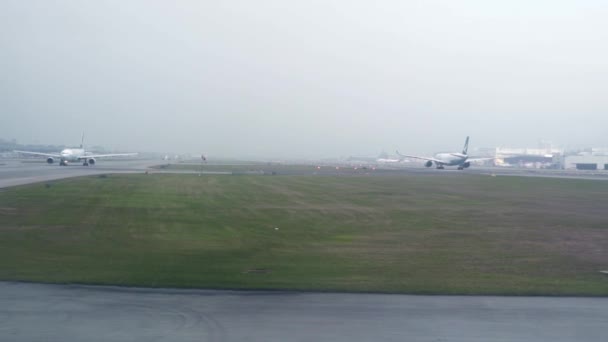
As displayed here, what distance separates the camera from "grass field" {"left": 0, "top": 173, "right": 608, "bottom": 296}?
13492mm

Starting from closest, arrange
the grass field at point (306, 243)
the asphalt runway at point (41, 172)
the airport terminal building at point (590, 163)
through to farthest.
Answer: the grass field at point (306, 243) < the asphalt runway at point (41, 172) < the airport terminal building at point (590, 163)

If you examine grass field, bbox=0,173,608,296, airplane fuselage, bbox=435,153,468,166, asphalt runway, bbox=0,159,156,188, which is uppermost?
airplane fuselage, bbox=435,153,468,166

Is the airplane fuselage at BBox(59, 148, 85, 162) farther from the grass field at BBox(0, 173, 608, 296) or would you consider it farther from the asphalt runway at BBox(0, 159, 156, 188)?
the grass field at BBox(0, 173, 608, 296)

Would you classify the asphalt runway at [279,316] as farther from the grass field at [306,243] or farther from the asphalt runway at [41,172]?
the asphalt runway at [41,172]

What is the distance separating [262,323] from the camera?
32.4 ft

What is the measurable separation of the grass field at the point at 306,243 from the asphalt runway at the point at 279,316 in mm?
868

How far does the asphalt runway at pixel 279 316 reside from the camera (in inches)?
362

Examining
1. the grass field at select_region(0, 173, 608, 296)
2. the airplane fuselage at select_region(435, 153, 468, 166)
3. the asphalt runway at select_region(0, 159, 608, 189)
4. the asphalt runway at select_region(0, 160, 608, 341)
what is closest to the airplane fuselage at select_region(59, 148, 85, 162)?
the asphalt runway at select_region(0, 159, 608, 189)

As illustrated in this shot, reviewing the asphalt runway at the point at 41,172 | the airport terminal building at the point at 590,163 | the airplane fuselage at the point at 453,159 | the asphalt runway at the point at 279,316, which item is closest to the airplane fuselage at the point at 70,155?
the asphalt runway at the point at 41,172

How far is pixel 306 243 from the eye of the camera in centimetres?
1956

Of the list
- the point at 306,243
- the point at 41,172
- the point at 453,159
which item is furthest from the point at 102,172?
the point at 453,159

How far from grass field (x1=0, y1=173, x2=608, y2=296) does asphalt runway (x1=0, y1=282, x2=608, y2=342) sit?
868mm

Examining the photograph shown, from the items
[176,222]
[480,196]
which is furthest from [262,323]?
[480,196]

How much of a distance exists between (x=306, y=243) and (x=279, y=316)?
9.23 metres
